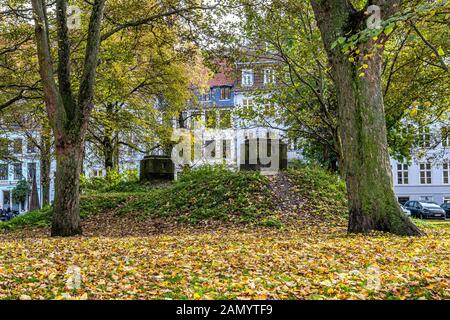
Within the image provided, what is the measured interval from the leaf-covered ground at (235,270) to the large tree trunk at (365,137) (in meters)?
0.95

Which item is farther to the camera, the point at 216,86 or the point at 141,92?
the point at 216,86

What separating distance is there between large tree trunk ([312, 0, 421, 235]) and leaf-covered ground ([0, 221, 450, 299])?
95 centimetres

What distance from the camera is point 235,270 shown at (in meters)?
6.21

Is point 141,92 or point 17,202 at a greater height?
point 141,92

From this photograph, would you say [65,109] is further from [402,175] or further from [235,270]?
[402,175]

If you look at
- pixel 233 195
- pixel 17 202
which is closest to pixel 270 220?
pixel 233 195

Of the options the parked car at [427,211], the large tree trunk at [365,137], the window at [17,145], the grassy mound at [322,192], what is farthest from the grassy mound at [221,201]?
the parked car at [427,211]

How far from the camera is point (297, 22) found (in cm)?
1864

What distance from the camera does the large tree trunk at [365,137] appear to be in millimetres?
10133

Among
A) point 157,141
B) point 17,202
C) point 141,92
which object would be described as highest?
point 141,92

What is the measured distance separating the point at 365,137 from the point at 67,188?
696cm

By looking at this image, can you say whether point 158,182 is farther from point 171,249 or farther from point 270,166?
point 171,249
